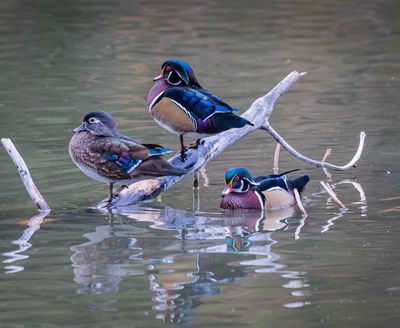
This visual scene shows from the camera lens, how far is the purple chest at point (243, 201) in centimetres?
948

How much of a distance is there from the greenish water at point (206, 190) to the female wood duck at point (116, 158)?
403 millimetres

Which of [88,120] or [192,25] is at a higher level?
[192,25]

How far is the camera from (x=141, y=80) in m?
16.4

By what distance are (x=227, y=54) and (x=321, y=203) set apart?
8.94 m

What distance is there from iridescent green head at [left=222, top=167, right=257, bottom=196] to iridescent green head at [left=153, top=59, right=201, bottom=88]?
83 cm

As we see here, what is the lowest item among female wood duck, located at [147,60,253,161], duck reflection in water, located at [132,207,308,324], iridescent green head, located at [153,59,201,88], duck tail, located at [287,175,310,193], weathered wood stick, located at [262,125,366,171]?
duck reflection in water, located at [132,207,308,324]

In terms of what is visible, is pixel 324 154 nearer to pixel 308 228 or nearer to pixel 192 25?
pixel 308 228

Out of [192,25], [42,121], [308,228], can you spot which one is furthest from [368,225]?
[192,25]

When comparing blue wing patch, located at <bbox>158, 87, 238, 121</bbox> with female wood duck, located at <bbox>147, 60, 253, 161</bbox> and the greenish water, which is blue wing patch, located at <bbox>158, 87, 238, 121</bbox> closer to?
female wood duck, located at <bbox>147, 60, 253, 161</bbox>

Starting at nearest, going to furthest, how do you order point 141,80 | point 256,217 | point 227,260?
1. point 227,260
2. point 256,217
3. point 141,80

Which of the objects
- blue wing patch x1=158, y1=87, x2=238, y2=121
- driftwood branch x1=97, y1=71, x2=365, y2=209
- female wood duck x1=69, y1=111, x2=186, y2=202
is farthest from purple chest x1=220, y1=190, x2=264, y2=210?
blue wing patch x1=158, y1=87, x2=238, y2=121

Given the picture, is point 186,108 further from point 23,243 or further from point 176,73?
point 23,243

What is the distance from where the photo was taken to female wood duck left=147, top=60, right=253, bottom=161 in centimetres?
910

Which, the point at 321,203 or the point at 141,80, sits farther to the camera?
the point at 141,80
